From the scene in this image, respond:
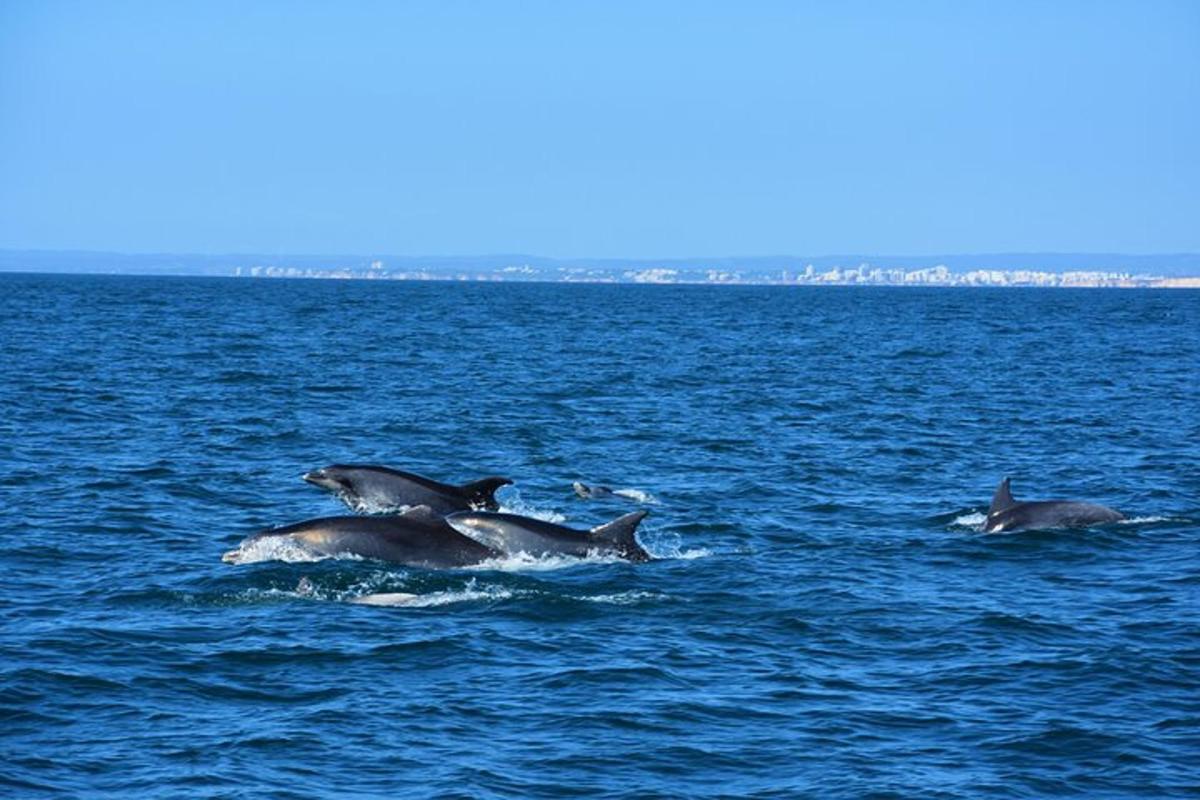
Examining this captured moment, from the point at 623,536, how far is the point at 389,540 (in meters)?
3.23

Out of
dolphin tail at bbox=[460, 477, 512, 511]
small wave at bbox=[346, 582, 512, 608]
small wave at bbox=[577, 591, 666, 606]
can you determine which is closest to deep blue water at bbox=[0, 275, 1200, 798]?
small wave at bbox=[577, 591, 666, 606]

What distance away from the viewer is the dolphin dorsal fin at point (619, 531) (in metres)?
23.6

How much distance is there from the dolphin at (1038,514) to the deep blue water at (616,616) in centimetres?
42

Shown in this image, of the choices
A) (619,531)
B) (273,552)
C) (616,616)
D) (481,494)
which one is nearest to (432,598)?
(616,616)

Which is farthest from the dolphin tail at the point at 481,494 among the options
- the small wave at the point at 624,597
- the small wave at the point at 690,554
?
the small wave at the point at 624,597

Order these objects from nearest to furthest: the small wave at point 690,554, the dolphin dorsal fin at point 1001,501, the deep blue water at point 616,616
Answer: the deep blue water at point 616,616 < the small wave at point 690,554 < the dolphin dorsal fin at point 1001,501

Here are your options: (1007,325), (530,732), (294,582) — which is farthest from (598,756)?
(1007,325)

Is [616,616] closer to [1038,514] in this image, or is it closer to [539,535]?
[539,535]

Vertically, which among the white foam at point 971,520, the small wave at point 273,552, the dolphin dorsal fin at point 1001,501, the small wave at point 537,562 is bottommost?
the white foam at point 971,520

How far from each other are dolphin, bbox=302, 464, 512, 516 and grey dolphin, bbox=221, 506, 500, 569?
2.21m

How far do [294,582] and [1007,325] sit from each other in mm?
113865

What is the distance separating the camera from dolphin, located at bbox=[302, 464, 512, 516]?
2586 cm

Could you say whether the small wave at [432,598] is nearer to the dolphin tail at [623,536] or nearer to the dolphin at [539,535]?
the dolphin at [539,535]

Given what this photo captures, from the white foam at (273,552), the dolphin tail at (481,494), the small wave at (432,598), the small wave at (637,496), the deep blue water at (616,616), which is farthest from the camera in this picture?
the small wave at (637,496)
